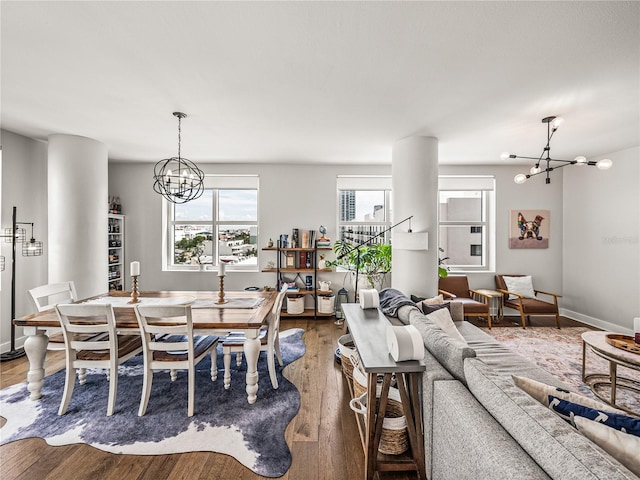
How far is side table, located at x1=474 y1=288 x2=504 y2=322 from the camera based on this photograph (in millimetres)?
4716

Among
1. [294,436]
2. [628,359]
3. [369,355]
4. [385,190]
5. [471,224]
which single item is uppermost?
[385,190]

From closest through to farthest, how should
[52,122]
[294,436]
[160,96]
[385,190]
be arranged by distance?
1. [294,436]
2. [160,96]
3. [52,122]
4. [385,190]

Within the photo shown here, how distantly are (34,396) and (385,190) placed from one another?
5.01 m

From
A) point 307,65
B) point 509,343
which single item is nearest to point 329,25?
point 307,65

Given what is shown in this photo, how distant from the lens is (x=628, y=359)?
2172mm

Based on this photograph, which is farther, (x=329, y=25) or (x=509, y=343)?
(x=509, y=343)

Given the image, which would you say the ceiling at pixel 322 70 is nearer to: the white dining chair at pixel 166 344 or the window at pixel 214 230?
the window at pixel 214 230

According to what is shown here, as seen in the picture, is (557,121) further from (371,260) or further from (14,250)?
(14,250)

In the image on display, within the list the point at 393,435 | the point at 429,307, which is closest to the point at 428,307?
the point at 429,307

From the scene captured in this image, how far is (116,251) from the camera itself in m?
4.99

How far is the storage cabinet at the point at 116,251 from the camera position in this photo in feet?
15.8

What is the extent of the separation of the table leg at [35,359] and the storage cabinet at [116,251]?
8.19 feet

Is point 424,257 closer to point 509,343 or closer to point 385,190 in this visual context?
point 509,343

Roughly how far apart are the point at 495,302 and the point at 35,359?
19.4ft
